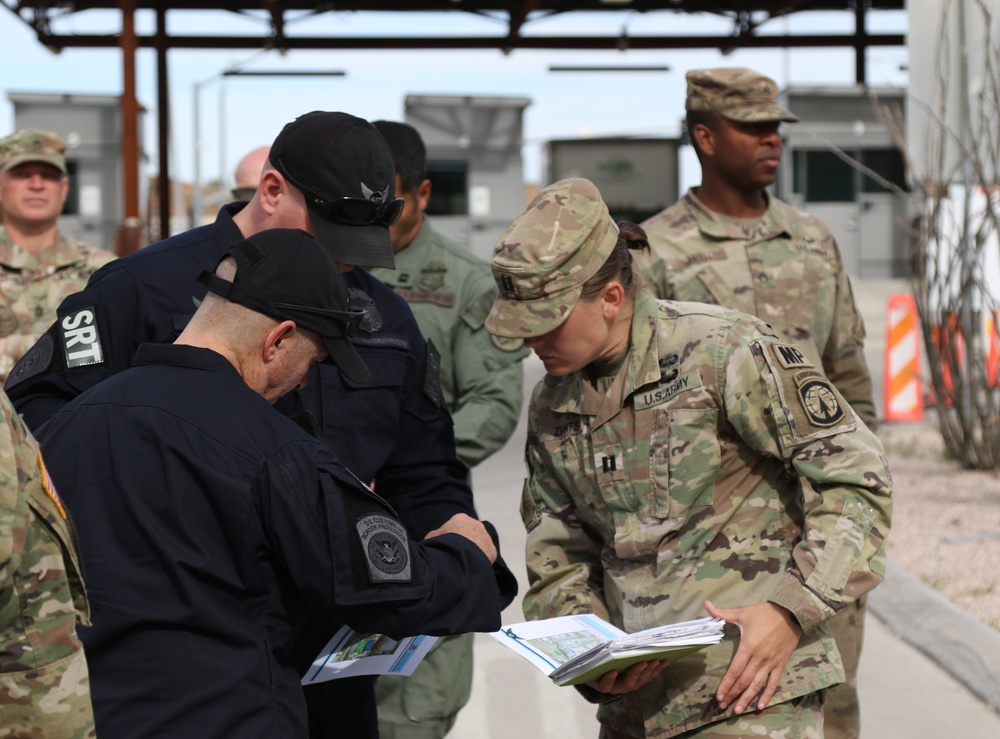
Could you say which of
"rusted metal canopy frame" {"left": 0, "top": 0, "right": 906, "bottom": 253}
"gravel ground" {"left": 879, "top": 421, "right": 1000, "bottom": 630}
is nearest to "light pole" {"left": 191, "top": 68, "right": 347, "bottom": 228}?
"rusted metal canopy frame" {"left": 0, "top": 0, "right": 906, "bottom": 253}

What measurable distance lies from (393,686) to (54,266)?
2682 millimetres

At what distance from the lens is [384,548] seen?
2.23 metres

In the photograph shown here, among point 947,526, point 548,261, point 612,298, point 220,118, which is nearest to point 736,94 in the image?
point 612,298

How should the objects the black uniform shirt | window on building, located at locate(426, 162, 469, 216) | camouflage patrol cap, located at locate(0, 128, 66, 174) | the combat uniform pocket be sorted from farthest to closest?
window on building, located at locate(426, 162, 469, 216)
camouflage patrol cap, located at locate(0, 128, 66, 174)
the combat uniform pocket
the black uniform shirt

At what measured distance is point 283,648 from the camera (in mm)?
2270

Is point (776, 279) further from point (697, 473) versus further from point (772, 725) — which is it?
point (772, 725)

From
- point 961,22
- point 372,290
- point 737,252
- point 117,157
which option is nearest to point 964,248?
point 961,22

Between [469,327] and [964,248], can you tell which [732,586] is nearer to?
[469,327]

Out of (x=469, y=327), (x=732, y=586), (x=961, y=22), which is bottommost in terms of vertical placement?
(x=732, y=586)

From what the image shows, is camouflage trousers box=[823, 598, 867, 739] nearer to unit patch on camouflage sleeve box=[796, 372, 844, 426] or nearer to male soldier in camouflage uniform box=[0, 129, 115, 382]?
unit patch on camouflage sleeve box=[796, 372, 844, 426]

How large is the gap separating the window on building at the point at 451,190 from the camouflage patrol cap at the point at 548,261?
69.6 feet

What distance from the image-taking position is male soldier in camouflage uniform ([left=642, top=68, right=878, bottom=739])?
160 inches

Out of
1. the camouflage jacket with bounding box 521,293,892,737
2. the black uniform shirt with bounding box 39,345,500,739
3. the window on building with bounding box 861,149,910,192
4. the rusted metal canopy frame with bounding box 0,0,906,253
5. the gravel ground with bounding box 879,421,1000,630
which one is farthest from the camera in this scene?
the window on building with bounding box 861,149,910,192

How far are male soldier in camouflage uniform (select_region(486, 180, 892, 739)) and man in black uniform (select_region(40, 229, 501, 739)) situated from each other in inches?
21.2
